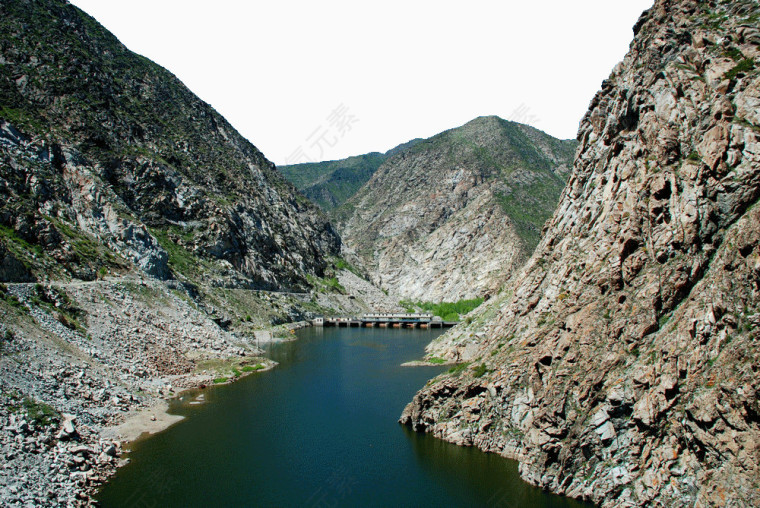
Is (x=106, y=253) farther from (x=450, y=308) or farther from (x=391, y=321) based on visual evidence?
(x=450, y=308)

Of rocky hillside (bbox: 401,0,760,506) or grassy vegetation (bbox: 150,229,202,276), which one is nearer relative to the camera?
rocky hillside (bbox: 401,0,760,506)

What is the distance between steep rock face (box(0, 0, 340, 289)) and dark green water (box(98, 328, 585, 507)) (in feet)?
108

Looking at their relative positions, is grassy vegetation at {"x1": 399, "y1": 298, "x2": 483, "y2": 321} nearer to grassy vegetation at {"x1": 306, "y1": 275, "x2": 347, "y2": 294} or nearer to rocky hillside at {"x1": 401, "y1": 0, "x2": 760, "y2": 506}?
grassy vegetation at {"x1": 306, "y1": 275, "x2": 347, "y2": 294}

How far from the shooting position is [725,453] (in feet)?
87.0

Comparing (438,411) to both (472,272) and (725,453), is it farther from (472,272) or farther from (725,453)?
(472,272)

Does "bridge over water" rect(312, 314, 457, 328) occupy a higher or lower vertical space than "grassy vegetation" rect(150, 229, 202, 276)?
lower

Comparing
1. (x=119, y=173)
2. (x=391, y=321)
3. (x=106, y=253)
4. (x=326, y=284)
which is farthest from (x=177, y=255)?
(x=326, y=284)

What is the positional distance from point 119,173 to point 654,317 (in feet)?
365

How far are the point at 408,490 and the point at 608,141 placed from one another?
36.4m

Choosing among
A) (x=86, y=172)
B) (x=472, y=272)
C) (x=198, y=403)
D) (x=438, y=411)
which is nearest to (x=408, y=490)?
(x=438, y=411)

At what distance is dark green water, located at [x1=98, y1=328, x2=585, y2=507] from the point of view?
34844 millimetres

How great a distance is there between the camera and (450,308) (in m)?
166

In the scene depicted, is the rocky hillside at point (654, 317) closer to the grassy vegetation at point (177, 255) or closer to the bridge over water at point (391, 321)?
the grassy vegetation at point (177, 255)

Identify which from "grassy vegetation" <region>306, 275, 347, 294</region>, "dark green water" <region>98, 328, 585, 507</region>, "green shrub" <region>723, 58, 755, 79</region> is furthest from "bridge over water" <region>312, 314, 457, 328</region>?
"green shrub" <region>723, 58, 755, 79</region>
